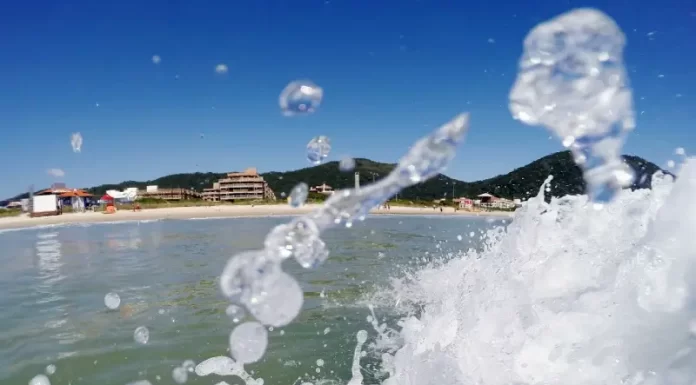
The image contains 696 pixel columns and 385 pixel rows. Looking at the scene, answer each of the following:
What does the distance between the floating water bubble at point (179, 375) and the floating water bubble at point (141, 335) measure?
2.93 ft

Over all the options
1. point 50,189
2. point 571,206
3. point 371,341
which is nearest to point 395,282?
point 371,341

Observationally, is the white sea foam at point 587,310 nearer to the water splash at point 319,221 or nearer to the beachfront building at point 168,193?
the water splash at point 319,221

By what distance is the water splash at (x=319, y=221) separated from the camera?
10.0ft

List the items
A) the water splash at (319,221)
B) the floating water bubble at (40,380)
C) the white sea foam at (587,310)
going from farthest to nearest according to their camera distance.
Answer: the floating water bubble at (40,380)
the water splash at (319,221)
the white sea foam at (587,310)

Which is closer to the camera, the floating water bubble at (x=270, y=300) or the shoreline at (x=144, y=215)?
the floating water bubble at (x=270, y=300)

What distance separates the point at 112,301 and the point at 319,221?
4363 mm

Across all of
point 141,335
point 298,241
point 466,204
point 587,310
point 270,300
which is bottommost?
point 466,204

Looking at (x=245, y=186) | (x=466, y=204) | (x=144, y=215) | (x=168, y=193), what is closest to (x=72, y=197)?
(x=144, y=215)

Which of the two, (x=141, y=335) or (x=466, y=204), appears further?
(x=466, y=204)

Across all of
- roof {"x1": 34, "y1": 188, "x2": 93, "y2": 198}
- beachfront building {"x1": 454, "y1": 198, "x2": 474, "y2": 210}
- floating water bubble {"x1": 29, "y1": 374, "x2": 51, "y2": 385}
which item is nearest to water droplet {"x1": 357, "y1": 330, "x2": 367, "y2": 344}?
floating water bubble {"x1": 29, "y1": 374, "x2": 51, "y2": 385}

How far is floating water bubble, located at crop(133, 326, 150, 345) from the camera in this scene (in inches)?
181

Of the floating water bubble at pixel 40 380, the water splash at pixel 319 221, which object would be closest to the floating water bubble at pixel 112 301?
the floating water bubble at pixel 40 380

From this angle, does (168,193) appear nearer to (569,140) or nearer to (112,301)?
(112,301)

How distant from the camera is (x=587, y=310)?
2.22 meters
